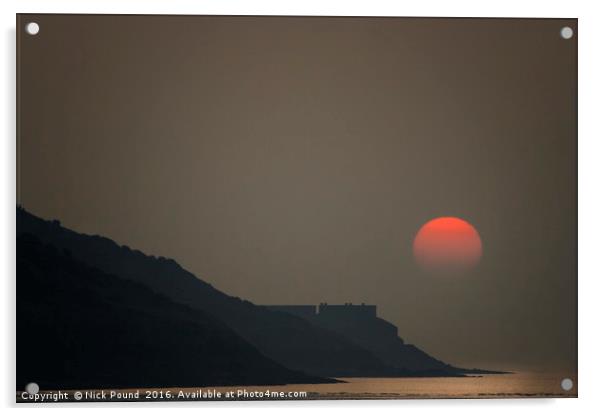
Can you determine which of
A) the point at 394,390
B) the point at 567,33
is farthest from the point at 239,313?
the point at 567,33

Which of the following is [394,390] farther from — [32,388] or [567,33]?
[567,33]

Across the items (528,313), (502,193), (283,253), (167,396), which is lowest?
(167,396)

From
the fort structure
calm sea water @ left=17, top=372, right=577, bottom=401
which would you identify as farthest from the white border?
the fort structure

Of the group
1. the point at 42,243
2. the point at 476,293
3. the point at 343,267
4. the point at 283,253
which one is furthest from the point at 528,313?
the point at 42,243

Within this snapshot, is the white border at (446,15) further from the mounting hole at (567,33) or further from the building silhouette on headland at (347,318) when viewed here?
the building silhouette on headland at (347,318)

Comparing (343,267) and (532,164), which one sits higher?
(532,164)

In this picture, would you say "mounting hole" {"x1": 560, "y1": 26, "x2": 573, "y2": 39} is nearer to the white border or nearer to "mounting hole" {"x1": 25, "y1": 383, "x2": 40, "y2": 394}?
the white border
